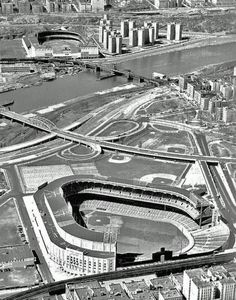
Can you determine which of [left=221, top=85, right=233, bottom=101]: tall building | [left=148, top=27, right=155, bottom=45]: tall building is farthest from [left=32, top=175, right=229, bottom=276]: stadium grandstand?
[left=148, top=27, right=155, bottom=45]: tall building

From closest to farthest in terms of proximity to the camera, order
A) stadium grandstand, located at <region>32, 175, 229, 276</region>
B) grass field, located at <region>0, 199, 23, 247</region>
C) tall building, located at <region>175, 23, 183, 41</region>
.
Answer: stadium grandstand, located at <region>32, 175, 229, 276</region>
grass field, located at <region>0, 199, 23, 247</region>
tall building, located at <region>175, 23, 183, 41</region>

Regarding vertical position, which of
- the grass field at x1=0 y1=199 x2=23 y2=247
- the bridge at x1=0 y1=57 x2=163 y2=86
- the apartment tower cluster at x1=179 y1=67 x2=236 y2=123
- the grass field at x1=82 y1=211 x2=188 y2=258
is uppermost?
the apartment tower cluster at x1=179 y1=67 x2=236 y2=123

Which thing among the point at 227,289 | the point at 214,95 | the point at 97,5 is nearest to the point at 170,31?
the point at 97,5

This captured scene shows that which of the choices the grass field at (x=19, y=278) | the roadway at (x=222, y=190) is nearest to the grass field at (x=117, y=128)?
the roadway at (x=222, y=190)

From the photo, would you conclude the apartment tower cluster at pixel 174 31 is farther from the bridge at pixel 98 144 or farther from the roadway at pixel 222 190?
the roadway at pixel 222 190

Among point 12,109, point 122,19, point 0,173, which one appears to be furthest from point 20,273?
point 122,19

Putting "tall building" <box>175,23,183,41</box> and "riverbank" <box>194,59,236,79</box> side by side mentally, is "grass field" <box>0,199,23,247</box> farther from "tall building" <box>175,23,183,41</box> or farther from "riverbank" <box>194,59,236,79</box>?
"tall building" <box>175,23,183,41</box>
